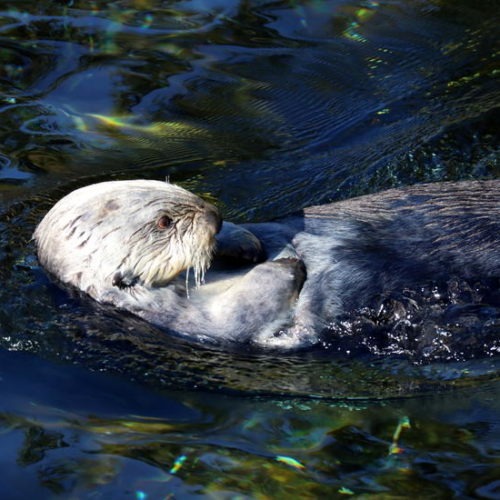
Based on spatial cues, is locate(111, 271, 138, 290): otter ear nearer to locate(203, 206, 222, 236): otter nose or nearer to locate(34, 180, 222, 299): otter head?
locate(34, 180, 222, 299): otter head

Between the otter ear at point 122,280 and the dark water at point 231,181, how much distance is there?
0.23 meters

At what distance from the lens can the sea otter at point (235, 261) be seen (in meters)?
4.40

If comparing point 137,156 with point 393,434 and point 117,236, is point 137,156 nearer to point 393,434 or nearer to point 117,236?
point 117,236

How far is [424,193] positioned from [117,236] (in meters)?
1.59

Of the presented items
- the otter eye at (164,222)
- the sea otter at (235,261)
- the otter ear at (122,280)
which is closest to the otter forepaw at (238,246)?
the sea otter at (235,261)

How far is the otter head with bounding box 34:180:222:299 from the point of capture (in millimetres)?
4383

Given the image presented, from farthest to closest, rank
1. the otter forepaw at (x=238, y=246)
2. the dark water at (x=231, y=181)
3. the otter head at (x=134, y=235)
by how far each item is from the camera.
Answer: the otter forepaw at (x=238, y=246) → the otter head at (x=134, y=235) → the dark water at (x=231, y=181)

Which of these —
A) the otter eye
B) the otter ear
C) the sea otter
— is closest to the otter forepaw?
the sea otter

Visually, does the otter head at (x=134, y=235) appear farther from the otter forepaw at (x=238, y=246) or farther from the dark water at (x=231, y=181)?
the dark water at (x=231, y=181)

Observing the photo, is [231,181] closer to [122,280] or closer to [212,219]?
[212,219]

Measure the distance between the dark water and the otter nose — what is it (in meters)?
0.59

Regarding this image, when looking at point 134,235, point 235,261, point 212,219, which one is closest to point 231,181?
point 235,261

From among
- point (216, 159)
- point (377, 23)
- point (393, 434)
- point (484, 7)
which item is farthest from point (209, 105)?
point (393, 434)

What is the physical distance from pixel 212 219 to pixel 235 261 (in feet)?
0.94
